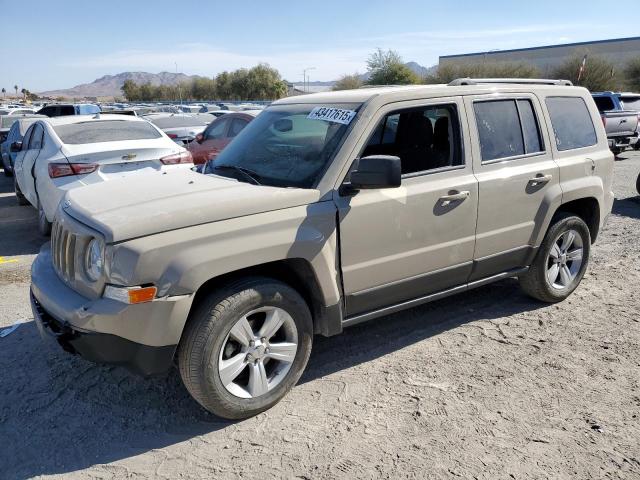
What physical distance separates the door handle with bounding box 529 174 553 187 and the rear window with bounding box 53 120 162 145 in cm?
505

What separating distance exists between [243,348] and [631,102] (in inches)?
698

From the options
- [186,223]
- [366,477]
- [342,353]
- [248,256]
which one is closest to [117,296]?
[186,223]

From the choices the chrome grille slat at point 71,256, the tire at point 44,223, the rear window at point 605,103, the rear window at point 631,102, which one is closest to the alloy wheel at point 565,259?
the chrome grille slat at point 71,256

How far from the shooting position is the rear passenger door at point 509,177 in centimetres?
405

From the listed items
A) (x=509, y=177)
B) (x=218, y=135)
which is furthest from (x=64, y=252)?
(x=218, y=135)

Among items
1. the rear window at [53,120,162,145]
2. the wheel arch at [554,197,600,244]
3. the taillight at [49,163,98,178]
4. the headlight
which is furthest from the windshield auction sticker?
the rear window at [53,120,162,145]

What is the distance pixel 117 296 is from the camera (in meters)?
2.76

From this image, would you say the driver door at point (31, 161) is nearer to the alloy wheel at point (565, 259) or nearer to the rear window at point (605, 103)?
the alloy wheel at point (565, 259)

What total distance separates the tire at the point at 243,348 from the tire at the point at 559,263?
7.81 feet

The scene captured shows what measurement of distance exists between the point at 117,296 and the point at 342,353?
6.02 feet

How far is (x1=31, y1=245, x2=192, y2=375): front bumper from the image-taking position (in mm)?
2750

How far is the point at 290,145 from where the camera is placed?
3760mm

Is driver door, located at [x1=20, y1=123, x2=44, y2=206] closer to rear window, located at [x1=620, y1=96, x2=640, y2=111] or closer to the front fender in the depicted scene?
the front fender

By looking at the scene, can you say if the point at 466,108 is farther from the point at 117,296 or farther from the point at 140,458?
the point at 140,458
